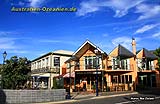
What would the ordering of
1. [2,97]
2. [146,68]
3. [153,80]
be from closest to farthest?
[2,97] < [146,68] < [153,80]

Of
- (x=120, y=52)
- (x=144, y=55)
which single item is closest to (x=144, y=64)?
(x=144, y=55)

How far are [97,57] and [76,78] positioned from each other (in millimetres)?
5013

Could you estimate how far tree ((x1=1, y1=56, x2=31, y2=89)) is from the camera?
80.6ft

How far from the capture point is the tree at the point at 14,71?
967 inches

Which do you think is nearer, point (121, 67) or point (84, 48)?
point (84, 48)

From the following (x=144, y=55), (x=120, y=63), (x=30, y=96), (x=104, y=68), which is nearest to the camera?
(x=30, y=96)

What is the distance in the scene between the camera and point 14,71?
Answer: 24.7m

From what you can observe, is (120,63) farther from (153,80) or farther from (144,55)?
(153,80)

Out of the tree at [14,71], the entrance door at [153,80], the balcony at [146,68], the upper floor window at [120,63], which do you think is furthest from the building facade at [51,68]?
the tree at [14,71]

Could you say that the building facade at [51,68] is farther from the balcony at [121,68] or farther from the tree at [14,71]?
the tree at [14,71]

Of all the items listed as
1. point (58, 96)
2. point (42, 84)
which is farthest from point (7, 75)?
point (42, 84)

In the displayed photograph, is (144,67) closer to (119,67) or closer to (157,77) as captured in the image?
(157,77)

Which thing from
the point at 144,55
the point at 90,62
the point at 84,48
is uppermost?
the point at 84,48

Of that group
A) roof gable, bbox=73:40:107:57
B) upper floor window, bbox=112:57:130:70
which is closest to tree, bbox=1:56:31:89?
roof gable, bbox=73:40:107:57
